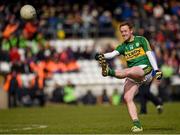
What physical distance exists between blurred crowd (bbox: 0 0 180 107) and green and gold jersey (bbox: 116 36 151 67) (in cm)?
1651

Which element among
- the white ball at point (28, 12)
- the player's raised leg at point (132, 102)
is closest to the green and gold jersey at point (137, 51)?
the player's raised leg at point (132, 102)

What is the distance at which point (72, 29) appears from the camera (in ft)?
119

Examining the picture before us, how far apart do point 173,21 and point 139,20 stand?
2.14 m

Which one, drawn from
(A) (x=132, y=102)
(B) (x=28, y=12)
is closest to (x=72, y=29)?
(B) (x=28, y=12)

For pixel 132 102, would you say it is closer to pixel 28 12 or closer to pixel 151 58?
pixel 151 58

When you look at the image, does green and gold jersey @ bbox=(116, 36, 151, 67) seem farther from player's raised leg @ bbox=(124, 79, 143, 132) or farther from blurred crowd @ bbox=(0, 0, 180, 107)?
blurred crowd @ bbox=(0, 0, 180, 107)

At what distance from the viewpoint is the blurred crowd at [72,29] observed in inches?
1321

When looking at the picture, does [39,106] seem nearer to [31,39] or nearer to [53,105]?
[53,105]

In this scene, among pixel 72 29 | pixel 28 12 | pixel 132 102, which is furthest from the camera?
pixel 72 29

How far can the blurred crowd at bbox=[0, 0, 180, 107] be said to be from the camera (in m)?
33.6

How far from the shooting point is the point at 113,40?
121ft

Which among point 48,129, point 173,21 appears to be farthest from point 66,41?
point 48,129

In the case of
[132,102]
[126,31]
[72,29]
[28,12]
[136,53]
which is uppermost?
[28,12]

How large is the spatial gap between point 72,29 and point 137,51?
2154 cm
